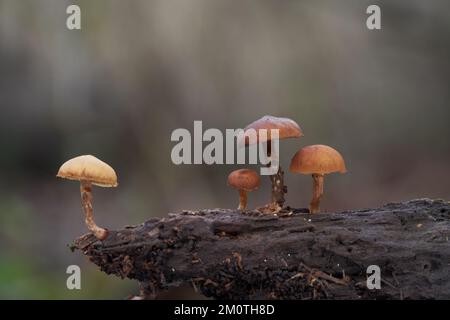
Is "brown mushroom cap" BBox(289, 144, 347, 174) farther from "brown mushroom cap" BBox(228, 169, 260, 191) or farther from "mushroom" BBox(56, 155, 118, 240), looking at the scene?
"mushroom" BBox(56, 155, 118, 240)

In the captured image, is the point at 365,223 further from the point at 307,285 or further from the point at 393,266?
the point at 307,285

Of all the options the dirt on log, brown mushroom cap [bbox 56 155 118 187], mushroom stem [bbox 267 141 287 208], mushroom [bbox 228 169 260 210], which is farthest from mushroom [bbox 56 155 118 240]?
mushroom stem [bbox 267 141 287 208]

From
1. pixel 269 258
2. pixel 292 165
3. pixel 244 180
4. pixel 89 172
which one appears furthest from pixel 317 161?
pixel 89 172

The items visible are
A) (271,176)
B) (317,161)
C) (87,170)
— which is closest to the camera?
(87,170)

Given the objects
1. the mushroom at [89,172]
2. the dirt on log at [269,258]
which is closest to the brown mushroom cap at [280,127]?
the dirt on log at [269,258]

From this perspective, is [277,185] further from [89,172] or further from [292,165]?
[89,172]

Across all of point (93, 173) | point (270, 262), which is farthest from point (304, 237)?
point (93, 173)
